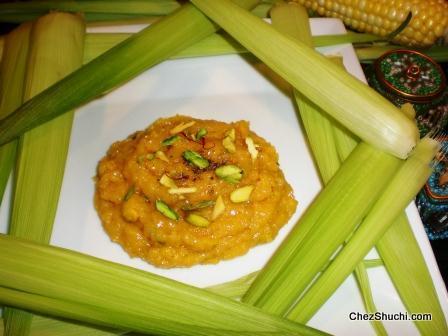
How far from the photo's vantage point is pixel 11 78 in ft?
7.97

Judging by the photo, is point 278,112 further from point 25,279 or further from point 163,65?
point 25,279

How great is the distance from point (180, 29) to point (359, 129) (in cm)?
121

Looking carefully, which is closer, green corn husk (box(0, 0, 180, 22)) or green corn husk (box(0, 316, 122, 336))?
green corn husk (box(0, 316, 122, 336))

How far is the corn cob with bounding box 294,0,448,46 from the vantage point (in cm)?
295

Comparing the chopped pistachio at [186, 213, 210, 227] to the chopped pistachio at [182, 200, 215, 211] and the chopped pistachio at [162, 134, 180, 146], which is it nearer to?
the chopped pistachio at [182, 200, 215, 211]

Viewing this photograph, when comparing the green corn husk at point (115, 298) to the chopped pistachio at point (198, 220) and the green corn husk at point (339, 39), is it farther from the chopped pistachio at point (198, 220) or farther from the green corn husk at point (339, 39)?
the green corn husk at point (339, 39)

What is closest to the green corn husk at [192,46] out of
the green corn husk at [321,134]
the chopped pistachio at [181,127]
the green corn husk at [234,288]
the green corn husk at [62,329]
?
the chopped pistachio at [181,127]

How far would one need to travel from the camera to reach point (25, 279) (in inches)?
58.5

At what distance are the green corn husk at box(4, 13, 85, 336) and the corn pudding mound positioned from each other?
260mm

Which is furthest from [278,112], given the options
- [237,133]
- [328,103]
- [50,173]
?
[50,173]

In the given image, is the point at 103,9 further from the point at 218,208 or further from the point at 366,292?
the point at 366,292

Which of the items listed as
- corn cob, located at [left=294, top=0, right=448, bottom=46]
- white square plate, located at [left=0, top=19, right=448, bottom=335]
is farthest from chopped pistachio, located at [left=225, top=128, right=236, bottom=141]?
corn cob, located at [left=294, top=0, right=448, bottom=46]

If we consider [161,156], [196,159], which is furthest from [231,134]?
[161,156]

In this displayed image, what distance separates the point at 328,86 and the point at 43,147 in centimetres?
149
